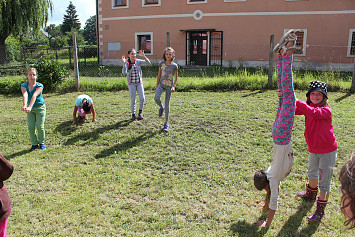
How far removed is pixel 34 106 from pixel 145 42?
729 inches

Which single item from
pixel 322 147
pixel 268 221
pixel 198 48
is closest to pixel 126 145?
pixel 268 221

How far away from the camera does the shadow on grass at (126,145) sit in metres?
5.57

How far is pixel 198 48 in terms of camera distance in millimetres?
22719

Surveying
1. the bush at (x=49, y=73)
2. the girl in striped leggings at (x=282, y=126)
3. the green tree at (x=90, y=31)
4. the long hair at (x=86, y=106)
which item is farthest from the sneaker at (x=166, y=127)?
the green tree at (x=90, y=31)

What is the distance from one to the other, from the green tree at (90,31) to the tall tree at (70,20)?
3202 millimetres

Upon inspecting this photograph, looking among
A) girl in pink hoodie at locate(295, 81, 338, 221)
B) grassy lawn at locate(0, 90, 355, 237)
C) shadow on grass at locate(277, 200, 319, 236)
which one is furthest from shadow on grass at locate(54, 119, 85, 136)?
girl in pink hoodie at locate(295, 81, 338, 221)

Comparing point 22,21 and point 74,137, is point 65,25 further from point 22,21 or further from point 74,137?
point 74,137

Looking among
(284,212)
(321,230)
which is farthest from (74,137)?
(321,230)

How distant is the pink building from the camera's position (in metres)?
19.3

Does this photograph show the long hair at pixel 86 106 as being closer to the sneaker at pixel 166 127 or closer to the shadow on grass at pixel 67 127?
the shadow on grass at pixel 67 127

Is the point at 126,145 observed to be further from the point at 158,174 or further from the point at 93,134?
the point at 158,174

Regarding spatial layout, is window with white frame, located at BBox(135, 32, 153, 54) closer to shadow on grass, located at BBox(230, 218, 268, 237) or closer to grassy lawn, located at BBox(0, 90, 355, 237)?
grassy lawn, located at BBox(0, 90, 355, 237)

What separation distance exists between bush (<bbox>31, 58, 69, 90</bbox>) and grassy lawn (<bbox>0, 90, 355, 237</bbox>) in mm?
2952

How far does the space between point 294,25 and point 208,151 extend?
1741 centimetres
